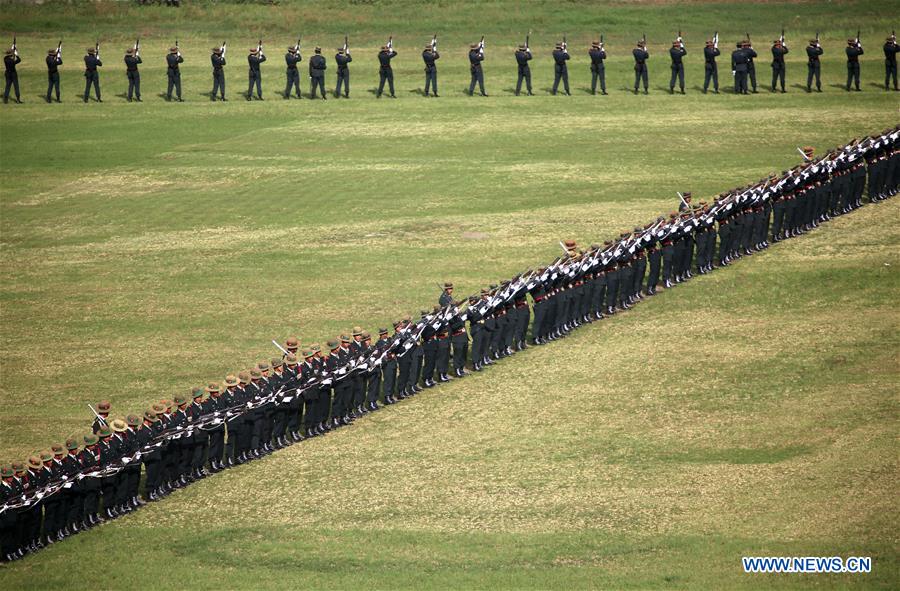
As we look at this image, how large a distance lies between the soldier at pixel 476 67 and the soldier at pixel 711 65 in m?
7.87

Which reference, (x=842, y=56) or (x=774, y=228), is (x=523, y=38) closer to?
(x=842, y=56)

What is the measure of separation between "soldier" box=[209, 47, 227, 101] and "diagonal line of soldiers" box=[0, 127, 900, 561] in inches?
782

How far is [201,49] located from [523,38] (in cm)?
1352

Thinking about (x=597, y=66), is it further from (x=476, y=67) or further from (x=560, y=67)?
(x=476, y=67)

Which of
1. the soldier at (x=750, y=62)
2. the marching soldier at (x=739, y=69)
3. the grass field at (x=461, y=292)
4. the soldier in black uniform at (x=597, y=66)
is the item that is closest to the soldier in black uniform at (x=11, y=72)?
the grass field at (x=461, y=292)

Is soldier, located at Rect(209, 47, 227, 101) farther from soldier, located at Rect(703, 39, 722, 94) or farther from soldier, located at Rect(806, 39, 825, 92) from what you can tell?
soldier, located at Rect(806, 39, 825, 92)

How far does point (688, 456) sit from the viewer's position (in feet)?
77.9

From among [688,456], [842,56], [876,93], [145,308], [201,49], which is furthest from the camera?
[201,49]

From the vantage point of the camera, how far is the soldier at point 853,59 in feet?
150

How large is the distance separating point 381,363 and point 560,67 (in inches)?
986

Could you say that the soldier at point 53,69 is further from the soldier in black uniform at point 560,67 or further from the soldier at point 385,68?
the soldier in black uniform at point 560,67

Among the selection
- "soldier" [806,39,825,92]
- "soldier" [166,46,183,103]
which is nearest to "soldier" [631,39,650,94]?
"soldier" [806,39,825,92]

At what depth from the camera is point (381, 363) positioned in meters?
25.8

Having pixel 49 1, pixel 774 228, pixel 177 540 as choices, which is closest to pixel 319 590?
pixel 177 540
